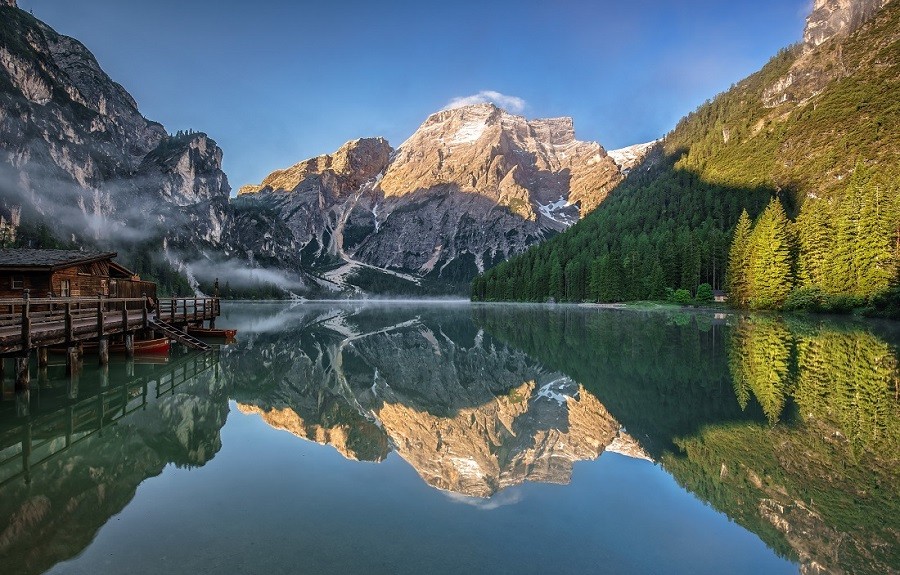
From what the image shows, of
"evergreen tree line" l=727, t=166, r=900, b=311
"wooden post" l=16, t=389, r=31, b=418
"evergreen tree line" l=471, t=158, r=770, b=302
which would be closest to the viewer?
"wooden post" l=16, t=389, r=31, b=418

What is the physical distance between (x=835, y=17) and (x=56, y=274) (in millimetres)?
253455

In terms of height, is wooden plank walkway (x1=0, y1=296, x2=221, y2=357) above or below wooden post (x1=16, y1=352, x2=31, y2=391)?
above

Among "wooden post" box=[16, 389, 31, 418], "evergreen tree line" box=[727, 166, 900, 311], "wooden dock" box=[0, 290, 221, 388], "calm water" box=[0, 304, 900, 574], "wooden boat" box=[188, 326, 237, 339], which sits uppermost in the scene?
"evergreen tree line" box=[727, 166, 900, 311]

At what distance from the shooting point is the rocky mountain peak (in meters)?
173

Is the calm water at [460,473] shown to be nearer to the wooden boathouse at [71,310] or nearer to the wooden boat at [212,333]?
the wooden boathouse at [71,310]

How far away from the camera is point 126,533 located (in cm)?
790

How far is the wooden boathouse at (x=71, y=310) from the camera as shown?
18.7m

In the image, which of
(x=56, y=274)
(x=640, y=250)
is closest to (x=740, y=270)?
(x=640, y=250)

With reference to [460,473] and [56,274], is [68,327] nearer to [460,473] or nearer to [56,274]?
[56,274]

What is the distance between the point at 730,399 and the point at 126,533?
17847 millimetres

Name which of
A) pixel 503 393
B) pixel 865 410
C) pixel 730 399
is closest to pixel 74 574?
pixel 503 393

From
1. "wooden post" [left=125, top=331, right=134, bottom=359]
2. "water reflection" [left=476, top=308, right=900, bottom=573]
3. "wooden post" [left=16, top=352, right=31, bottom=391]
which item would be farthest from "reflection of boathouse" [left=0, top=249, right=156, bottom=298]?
"water reflection" [left=476, top=308, right=900, bottom=573]

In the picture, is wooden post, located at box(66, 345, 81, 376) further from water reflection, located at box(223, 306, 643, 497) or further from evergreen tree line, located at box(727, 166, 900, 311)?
evergreen tree line, located at box(727, 166, 900, 311)

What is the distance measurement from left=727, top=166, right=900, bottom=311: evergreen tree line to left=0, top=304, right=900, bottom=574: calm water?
45339 millimetres
